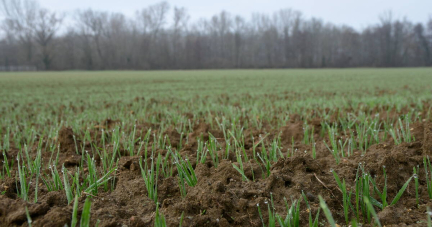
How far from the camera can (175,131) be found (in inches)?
107

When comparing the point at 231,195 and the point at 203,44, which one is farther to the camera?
the point at 203,44

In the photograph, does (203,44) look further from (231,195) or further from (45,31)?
(231,195)

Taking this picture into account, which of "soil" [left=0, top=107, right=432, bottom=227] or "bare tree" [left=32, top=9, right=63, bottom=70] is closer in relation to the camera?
"soil" [left=0, top=107, right=432, bottom=227]

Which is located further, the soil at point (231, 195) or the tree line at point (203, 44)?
the tree line at point (203, 44)

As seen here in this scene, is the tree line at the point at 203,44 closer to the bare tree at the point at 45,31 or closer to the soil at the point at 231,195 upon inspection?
the bare tree at the point at 45,31

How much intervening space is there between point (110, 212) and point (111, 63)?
51.7m

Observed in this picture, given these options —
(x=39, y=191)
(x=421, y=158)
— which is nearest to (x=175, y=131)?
(x=39, y=191)

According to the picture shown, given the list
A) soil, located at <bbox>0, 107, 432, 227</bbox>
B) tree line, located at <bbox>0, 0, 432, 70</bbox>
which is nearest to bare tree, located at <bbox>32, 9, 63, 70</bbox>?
tree line, located at <bbox>0, 0, 432, 70</bbox>

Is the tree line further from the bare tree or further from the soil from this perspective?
the soil

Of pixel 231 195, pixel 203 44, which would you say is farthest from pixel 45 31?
pixel 231 195

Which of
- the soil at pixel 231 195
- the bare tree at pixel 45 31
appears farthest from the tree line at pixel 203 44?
the soil at pixel 231 195

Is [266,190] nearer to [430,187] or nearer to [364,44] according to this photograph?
[430,187]

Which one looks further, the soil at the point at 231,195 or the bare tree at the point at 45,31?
the bare tree at the point at 45,31

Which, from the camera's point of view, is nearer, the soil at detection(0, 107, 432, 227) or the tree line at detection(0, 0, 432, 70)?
the soil at detection(0, 107, 432, 227)
